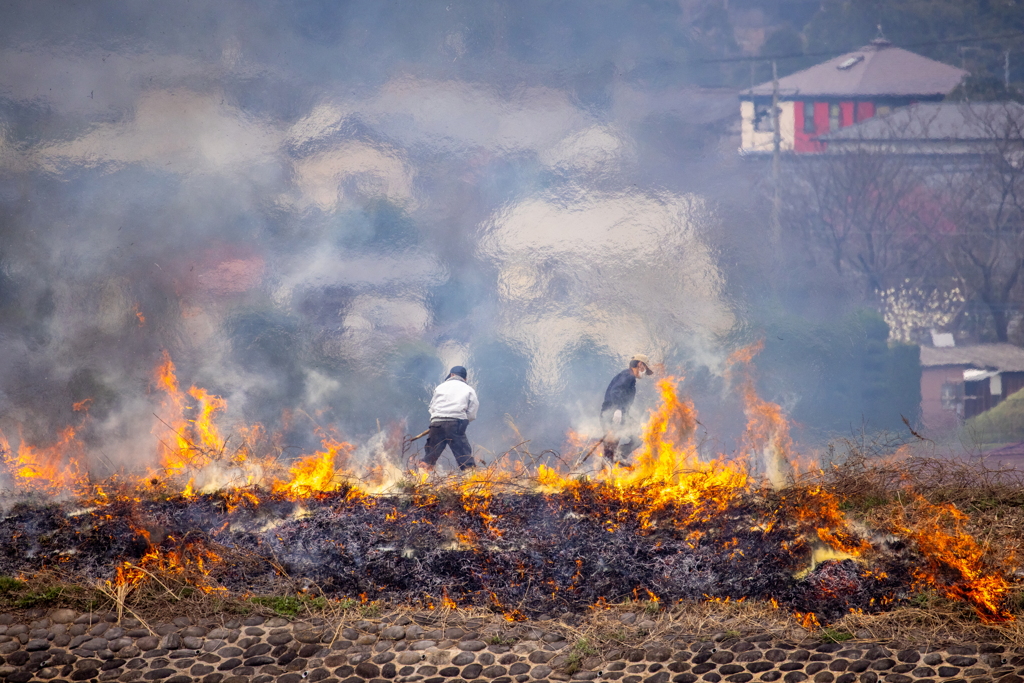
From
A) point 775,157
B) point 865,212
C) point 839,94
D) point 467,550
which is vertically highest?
point 839,94

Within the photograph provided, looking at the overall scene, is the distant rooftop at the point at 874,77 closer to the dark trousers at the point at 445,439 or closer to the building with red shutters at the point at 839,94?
the building with red shutters at the point at 839,94

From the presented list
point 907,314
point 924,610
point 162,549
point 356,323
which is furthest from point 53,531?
point 907,314

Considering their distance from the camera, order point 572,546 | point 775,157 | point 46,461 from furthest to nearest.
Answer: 1. point 775,157
2. point 46,461
3. point 572,546

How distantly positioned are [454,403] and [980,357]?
12.7 metres

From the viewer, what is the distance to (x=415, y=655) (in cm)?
646

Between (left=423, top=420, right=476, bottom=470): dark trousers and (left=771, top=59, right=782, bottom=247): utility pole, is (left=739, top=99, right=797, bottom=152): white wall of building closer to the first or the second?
(left=771, top=59, right=782, bottom=247): utility pole

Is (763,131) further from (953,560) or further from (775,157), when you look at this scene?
(953,560)

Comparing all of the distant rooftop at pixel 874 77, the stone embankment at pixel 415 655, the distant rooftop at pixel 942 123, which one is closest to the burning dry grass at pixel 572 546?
the stone embankment at pixel 415 655

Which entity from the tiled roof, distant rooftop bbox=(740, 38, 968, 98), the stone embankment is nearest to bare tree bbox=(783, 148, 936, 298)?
distant rooftop bbox=(740, 38, 968, 98)

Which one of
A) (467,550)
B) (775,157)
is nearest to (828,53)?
(775,157)

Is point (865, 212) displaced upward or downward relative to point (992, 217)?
upward

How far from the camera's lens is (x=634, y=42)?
1678cm

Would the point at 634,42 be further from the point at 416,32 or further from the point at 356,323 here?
the point at 356,323

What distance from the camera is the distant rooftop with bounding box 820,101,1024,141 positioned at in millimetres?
17094
